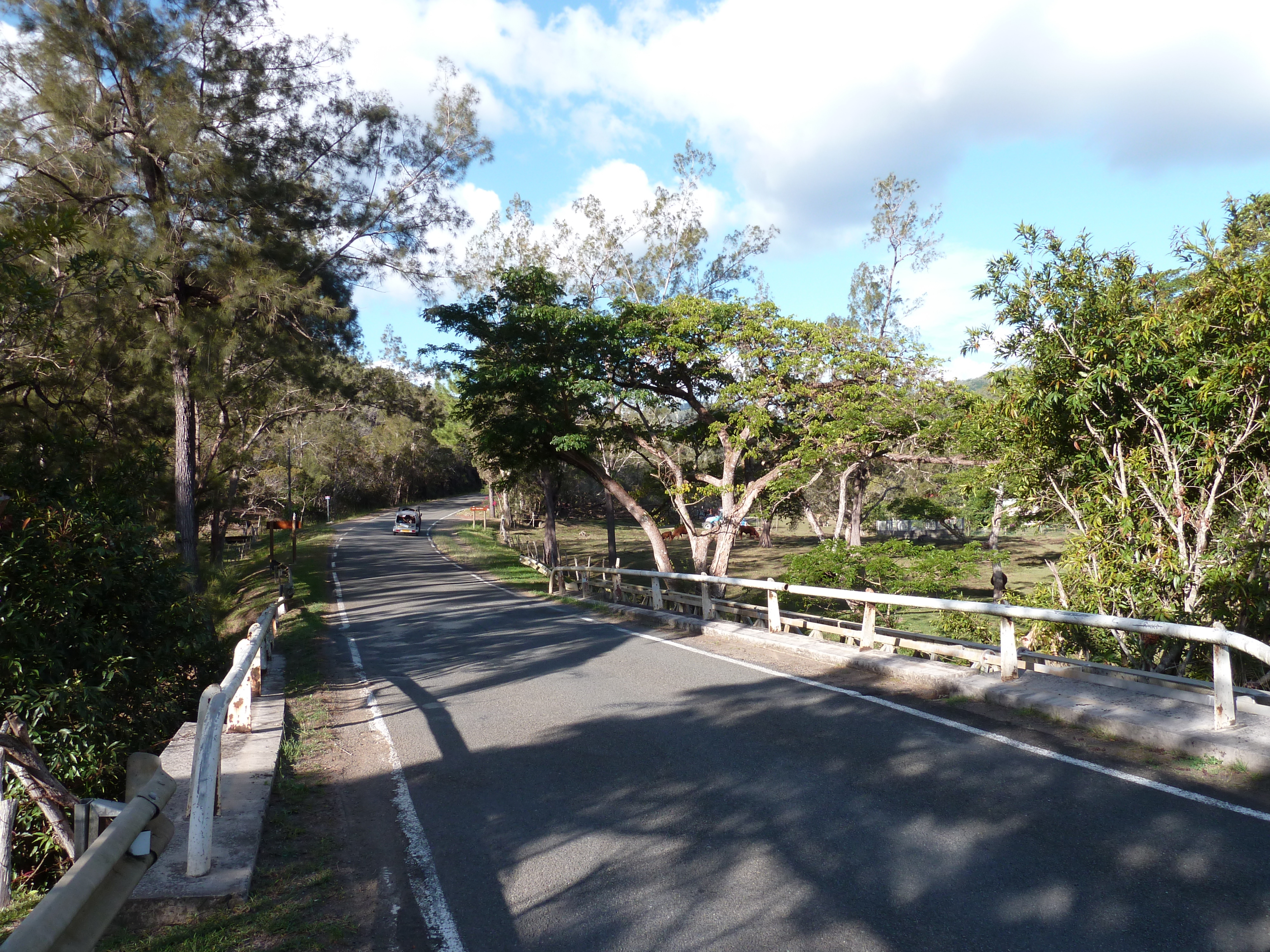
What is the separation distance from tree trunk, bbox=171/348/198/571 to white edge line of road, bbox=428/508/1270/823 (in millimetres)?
12512

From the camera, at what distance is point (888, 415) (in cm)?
1856

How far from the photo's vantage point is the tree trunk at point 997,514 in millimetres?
13366

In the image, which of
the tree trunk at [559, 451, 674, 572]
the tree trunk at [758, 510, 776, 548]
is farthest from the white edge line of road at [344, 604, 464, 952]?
the tree trunk at [758, 510, 776, 548]

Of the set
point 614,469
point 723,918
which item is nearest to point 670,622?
point 723,918

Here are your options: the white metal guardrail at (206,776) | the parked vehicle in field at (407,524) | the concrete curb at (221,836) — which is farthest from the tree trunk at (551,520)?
the white metal guardrail at (206,776)

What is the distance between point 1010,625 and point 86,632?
27.3ft

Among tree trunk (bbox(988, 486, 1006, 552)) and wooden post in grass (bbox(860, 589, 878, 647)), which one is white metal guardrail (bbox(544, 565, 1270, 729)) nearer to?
wooden post in grass (bbox(860, 589, 878, 647))

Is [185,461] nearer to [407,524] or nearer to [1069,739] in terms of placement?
[1069,739]

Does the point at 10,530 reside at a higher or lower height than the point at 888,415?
lower

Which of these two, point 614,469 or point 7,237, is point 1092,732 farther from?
point 614,469

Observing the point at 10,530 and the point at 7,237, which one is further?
the point at 7,237

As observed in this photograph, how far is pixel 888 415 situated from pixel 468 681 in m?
11.9

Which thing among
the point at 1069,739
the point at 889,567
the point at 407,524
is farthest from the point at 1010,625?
the point at 407,524

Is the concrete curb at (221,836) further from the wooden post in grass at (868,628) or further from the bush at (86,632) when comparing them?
the wooden post in grass at (868,628)
